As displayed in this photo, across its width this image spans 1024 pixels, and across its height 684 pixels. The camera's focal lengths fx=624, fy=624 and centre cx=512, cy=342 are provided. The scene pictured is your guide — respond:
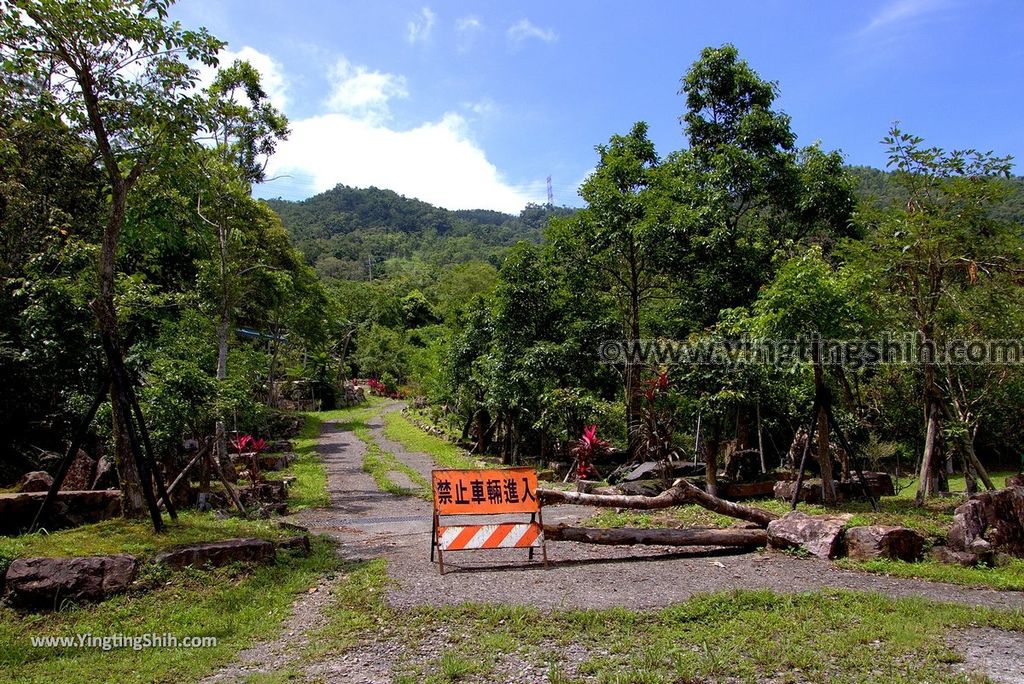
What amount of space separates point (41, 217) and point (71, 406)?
270 inches

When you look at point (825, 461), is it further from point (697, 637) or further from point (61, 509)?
point (61, 509)

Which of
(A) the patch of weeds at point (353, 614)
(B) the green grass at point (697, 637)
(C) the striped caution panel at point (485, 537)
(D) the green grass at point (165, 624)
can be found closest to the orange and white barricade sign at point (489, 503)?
(C) the striped caution panel at point (485, 537)

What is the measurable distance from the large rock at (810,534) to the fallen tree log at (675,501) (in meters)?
0.47

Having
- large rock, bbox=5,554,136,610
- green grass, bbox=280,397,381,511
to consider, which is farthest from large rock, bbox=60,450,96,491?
large rock, bbox=5,554,136,610

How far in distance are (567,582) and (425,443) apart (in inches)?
813

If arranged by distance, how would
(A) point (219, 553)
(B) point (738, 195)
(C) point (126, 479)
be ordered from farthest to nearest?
1. (B) point (738, 195)
2. (C) point (126, 479)
3. (A) point (219, 553)

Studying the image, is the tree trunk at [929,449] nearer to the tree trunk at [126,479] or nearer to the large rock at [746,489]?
the large rock at [746,489]

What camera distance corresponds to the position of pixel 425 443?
2769 cm

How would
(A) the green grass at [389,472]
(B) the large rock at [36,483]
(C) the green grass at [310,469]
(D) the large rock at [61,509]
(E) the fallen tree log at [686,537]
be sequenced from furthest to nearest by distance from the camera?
(A) the green grass at [389,472] < (C) the green grass at [310,469] < (B) the large rock at [36,483] < (D) the large rock at [61,509] < (E) the fallen tree log at [686,537]

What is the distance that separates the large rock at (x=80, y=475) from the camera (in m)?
12.7

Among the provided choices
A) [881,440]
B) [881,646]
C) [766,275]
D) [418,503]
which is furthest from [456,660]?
[881,440]

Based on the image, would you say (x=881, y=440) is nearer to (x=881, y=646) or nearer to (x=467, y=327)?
(x=467, y=327)

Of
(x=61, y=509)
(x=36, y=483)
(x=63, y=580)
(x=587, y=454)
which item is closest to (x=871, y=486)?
(x=587, y=454)

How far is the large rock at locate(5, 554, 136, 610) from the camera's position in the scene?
6.54 m
